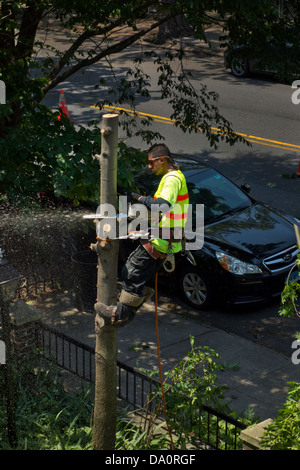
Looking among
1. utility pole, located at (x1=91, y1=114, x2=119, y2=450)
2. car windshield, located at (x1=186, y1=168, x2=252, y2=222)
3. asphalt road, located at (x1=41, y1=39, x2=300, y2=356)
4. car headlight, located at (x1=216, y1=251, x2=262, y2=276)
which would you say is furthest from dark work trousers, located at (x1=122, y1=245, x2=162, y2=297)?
car windshield, located at (x1=186, y1=168, x2=252, y2=222)

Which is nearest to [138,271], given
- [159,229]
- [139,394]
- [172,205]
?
[159,229]

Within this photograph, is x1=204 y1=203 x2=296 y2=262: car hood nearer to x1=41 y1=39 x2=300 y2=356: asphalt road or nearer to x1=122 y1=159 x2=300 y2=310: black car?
x1=122 y1=159 x2=300 y2=310: black car

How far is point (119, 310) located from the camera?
5820 millimetres

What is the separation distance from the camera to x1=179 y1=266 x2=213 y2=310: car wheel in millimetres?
10492

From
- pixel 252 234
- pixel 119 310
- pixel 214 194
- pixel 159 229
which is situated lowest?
pixel 252 234

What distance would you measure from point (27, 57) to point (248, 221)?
408 centimetres

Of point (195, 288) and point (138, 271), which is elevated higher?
point (138, 271)

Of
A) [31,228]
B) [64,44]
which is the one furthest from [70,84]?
[31,228]

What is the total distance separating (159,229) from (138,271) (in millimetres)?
433

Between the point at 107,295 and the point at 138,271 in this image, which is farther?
the point at 138,271

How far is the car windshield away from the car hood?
18cm

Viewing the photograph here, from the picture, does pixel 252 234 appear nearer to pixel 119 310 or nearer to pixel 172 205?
pixel 172 205

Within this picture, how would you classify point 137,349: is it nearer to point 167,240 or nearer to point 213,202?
point 213,202
